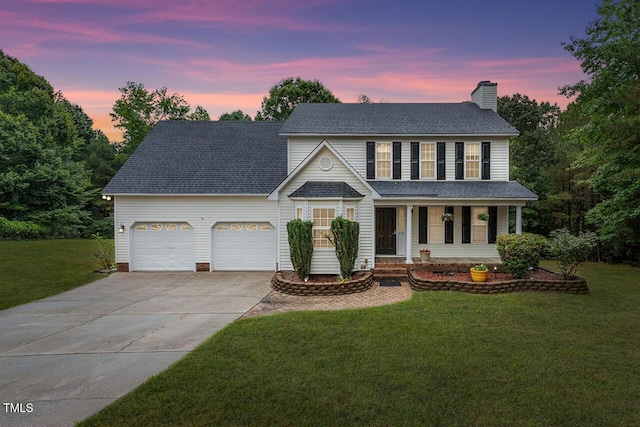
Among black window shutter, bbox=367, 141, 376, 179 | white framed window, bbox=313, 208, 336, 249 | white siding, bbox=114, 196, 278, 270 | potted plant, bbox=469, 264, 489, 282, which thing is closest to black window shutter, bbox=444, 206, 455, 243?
potted plant, bbox=469, 264, 489, 282

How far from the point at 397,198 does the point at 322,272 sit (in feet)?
13.4

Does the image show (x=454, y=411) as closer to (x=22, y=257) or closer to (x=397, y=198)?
(x=397, y=198)

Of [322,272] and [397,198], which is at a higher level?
[397,198]

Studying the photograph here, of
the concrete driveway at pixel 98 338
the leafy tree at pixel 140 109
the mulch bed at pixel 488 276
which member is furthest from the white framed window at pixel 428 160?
the leafy tree at pixel 140 109

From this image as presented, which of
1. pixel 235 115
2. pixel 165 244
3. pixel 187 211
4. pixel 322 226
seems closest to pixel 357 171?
pixel 322 226

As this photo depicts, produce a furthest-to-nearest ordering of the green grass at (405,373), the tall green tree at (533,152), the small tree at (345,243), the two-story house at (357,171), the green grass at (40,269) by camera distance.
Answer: the tall green tree at (533,152)
the two-story house at (357,171)
the small tree at (345,243)
the green grass at (40,269)
the green grass at (405,373)

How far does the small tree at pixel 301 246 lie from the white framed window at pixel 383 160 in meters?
5.03

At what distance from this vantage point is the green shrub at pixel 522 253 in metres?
10.9

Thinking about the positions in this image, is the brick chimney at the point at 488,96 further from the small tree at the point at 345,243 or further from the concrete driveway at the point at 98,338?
the concrete driveway at the point at 98,338

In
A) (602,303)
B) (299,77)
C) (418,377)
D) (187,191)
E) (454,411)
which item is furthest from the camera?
(299,77)

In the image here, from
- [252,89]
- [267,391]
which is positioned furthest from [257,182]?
[252,89]

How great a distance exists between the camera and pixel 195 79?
2509cm

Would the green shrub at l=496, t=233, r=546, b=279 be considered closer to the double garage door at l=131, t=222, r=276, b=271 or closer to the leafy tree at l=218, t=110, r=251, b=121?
the double garage door at l=131, t=222, r=276, b=271

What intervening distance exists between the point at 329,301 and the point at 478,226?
8.39 m
